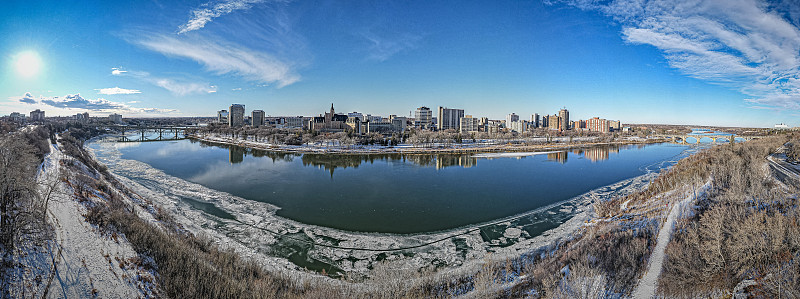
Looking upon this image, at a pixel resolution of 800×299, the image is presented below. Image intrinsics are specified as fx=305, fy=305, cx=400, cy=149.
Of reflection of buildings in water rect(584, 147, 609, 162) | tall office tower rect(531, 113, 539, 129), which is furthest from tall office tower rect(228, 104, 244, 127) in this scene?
tall office tower rect(531, 113, 539, 129)

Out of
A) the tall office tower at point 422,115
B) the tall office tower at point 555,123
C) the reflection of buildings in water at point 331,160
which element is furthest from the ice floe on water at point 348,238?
the tall office tower at point 555,123

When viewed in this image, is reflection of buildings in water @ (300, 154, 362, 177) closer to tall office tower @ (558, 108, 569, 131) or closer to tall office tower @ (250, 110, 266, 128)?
tall office tower @ (250, 110, 266, 128)

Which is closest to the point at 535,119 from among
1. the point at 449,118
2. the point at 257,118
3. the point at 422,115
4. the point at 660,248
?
the point at 422,115

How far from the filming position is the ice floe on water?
822cm

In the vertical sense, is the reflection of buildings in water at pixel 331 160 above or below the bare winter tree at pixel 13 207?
below

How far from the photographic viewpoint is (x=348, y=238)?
31.4 ft

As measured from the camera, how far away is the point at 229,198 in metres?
13.8

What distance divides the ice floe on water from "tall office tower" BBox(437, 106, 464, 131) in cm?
5708

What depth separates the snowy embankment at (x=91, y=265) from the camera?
16.8ft

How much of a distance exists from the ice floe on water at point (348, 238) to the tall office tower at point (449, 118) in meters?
57.1

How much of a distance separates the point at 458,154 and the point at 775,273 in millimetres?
28762

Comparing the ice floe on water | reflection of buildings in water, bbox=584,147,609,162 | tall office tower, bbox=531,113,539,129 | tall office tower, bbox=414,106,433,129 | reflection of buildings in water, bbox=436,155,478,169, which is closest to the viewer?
the ice floe on water

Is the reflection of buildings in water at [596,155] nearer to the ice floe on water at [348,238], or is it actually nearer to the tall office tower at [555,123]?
the ice floe on water at [348,238]

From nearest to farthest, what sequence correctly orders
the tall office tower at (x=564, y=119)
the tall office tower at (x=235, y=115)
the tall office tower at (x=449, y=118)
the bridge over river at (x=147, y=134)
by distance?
the bridge over river at (x=147, y=134), the tall office tower at (x=449, y=118), the tall office tower at (x=235, y=115), the tall office tower at (x=564, y=119)
